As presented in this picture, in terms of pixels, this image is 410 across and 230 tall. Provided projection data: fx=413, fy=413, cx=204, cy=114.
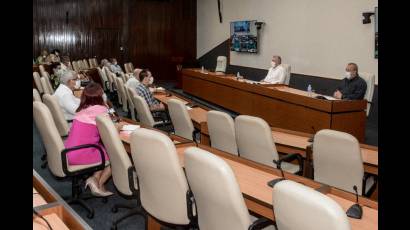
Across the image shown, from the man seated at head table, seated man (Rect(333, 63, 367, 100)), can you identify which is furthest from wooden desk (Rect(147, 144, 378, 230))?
the man seated at head table

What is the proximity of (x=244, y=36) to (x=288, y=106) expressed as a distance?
5.82 meters

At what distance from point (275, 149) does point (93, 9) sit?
1227 centimetres

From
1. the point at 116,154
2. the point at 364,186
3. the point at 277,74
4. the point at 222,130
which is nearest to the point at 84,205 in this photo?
the point at 116,154

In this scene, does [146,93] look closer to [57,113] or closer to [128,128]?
[57,113]

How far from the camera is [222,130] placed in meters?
4.01

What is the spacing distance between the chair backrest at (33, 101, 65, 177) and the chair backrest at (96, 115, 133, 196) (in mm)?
538

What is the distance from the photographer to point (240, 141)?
147 inches

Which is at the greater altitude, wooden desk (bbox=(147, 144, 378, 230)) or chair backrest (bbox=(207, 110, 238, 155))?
chair backrest (bbox=(207, 110, 238, 155))

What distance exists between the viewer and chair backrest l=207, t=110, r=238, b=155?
3857 millimetres

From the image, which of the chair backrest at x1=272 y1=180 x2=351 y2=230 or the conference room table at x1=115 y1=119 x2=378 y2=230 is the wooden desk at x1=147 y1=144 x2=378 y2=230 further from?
the chair backrest at x1=272 y1=180 x2=351 y2=230

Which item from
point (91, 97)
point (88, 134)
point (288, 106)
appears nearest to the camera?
point (88, 134)

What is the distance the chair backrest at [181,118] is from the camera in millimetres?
4660
